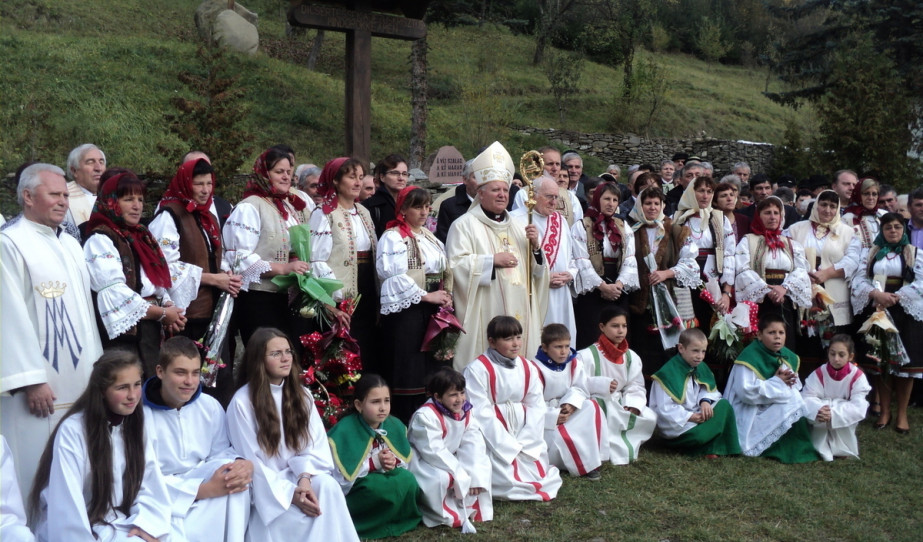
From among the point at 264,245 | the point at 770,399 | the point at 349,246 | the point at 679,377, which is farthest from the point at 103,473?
the point at 770,399

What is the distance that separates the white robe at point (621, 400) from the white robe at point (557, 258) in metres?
0.58

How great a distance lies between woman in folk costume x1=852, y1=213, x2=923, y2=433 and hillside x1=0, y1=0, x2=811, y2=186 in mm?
7803

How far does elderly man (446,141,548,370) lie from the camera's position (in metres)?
6.29

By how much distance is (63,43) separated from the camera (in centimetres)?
1808

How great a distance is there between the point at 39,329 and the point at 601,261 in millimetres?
4365

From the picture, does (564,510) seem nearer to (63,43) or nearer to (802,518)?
Result: (802,518)

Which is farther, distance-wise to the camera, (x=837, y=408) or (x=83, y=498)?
(x=837, y=408)

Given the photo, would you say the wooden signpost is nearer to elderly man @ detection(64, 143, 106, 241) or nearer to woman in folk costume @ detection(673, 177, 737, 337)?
elderly man @ detection(64, 143, 106, 241)

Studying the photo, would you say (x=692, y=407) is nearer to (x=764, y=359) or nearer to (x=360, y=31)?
(x=764, y=359)

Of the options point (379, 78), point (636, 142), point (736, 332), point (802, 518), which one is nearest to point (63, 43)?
point (379, 78)

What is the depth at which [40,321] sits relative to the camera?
419 centimetres

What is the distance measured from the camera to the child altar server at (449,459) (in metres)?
4.91

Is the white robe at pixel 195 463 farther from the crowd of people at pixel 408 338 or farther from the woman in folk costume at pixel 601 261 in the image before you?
the woman in folk costume at pixel 601 261

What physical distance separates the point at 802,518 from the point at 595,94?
81.3ft
